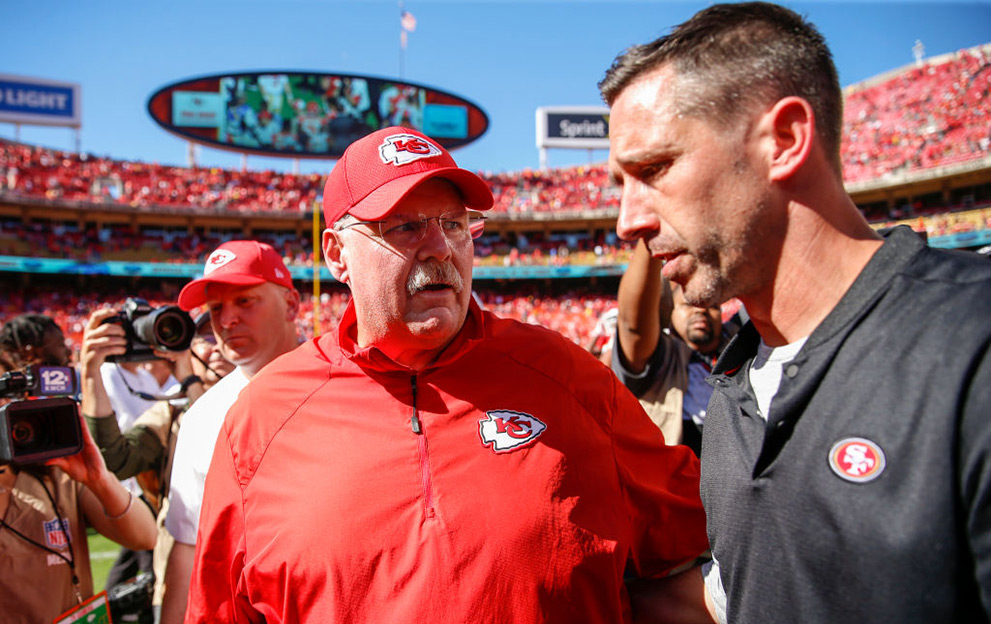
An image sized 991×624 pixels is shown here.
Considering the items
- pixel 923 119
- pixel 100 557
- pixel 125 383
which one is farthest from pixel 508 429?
pixel 923 119

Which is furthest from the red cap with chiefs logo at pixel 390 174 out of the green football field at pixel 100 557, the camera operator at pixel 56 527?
the green football field at pixel 100 557

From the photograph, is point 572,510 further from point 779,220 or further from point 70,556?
point 70,556

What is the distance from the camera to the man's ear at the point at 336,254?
2113 mm

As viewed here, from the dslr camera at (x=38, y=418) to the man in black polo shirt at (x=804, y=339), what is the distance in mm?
2265

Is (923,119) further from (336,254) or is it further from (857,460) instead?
(857,460)

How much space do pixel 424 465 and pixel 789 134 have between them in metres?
1.24

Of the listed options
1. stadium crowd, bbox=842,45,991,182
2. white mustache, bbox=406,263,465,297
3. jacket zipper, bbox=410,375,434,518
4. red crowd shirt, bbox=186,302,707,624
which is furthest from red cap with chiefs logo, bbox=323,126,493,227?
stadium crowd, bbox=842,45,991,182

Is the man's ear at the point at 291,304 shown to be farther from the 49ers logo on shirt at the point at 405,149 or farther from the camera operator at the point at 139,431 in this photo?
the 49ers logo on shirt at the point at 405,149

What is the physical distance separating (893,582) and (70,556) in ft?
10.8

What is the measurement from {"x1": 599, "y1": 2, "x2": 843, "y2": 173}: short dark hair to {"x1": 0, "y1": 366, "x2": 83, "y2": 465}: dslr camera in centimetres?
243

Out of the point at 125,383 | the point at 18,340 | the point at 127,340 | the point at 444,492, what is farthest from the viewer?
the point at 125,383

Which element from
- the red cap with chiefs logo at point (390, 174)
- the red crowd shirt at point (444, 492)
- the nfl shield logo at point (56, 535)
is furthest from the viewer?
the nfl shield logo at point (56, 535)

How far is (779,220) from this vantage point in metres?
1.28

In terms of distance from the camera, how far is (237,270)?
300 centimetres
